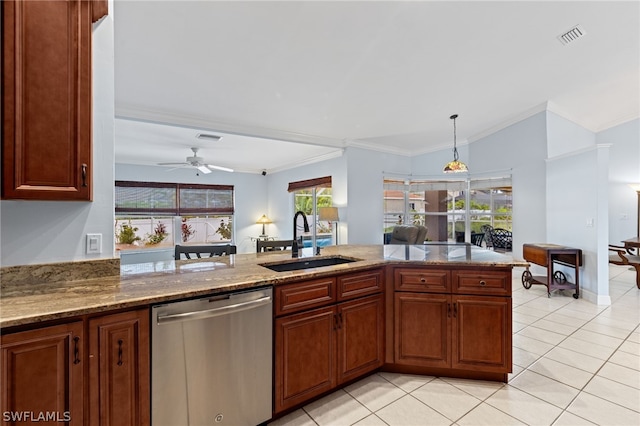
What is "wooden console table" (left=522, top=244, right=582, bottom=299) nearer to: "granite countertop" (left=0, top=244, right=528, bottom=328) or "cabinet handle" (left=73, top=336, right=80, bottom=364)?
"granite countertop" (left=0, top=244, right=528, bottom=328)

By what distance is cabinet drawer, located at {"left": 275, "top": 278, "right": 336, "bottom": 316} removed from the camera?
1.76 metres

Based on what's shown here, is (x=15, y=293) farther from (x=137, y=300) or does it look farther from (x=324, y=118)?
(x=324, y=118)

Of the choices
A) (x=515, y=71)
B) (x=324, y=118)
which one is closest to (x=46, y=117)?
(x=324, y=118)

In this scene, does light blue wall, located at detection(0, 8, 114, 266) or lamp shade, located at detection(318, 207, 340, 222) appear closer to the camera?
light blue wall, located at detection(0, 8, 114, 266)

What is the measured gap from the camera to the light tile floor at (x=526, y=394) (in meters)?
1.82

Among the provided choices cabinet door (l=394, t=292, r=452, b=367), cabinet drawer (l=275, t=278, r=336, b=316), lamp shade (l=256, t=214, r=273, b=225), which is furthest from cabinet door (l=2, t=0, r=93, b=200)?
lamp shade (l=256, t=214, r=273, b=225)

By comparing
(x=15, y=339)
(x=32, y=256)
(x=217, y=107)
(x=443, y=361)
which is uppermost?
(x=217, y=107)

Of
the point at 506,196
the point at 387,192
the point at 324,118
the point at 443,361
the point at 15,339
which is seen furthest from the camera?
the point at 387,192

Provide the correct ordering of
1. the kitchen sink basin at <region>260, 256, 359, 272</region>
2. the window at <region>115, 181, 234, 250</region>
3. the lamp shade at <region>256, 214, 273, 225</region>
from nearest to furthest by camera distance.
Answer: the kitchen sink basin at <region>260, 256, 359, 272</region> < the window at <region>115, 181, 234, 250</region> < the lamp shade at <region>256, 214, 273, 225</region>

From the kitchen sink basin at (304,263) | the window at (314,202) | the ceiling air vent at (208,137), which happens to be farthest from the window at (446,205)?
the kitchen sink basin at (304,263)

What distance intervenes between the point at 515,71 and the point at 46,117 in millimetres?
4419

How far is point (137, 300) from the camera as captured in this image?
1319 millimetres

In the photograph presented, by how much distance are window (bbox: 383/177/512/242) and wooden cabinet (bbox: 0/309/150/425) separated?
5.67 meters

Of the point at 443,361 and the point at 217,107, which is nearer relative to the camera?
the point at 443,361
